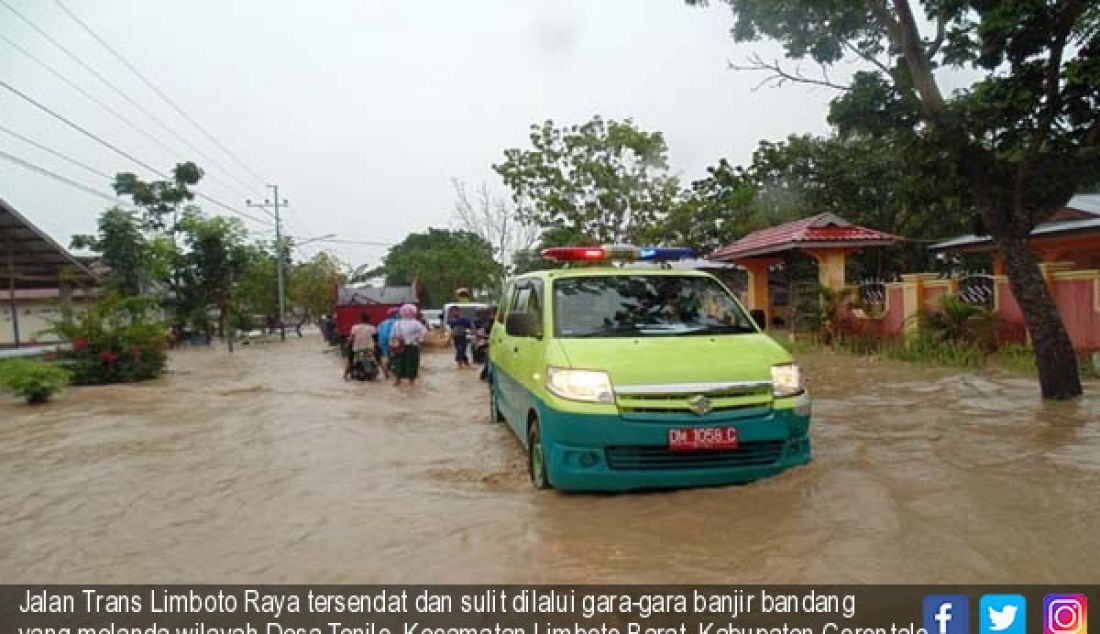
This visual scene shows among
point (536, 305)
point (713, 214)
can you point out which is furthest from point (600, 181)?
point (536, 305)

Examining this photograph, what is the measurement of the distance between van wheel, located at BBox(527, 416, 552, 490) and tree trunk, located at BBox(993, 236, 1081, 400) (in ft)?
20.7

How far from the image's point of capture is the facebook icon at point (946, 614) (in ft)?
10.3

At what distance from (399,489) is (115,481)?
8.93 feet

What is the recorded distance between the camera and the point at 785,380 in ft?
15.5

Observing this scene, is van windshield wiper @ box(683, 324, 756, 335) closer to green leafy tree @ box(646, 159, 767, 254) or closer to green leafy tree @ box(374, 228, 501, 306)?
green leafy tree @ box(646, 159, 767, 254)

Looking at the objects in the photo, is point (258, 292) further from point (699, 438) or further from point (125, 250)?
point (699, 438)

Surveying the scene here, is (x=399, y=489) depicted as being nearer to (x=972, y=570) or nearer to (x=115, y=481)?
(x=115, y=481)

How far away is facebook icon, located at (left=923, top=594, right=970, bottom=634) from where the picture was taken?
3.14 metres

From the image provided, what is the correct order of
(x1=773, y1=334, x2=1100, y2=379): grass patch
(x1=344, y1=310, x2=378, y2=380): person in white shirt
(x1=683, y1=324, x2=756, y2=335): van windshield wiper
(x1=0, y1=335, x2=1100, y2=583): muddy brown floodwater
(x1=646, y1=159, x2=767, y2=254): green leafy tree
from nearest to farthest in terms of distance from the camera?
(x1=0, y1=335, x2=1100, y2=583): muddy brown floodwater → (x1=683, y1=324, x2=756, y2=335): van windshield wiper → (x1=773, y1=334, x2=1100, y2=379): grass patch → (x1=344, y1=310, x2=378, y2=380): person in white shirt → (x1=646, y1=159, x2=767, y2=254): green leafy tree

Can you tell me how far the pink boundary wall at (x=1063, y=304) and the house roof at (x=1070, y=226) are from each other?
131cm

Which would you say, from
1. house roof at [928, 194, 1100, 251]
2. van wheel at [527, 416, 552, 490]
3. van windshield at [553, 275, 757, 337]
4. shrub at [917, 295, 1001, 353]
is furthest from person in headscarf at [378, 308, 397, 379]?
house roof at [928, 194, 1100, 251]

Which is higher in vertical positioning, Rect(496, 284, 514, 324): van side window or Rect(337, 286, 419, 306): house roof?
Rect(337, 286, 419, 306): house roof

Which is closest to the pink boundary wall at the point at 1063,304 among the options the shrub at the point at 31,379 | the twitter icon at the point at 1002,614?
the twitter icon at the point at 1002,614

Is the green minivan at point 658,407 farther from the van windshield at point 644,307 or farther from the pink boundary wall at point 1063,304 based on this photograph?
the pink boundary wall at point 1063,304
